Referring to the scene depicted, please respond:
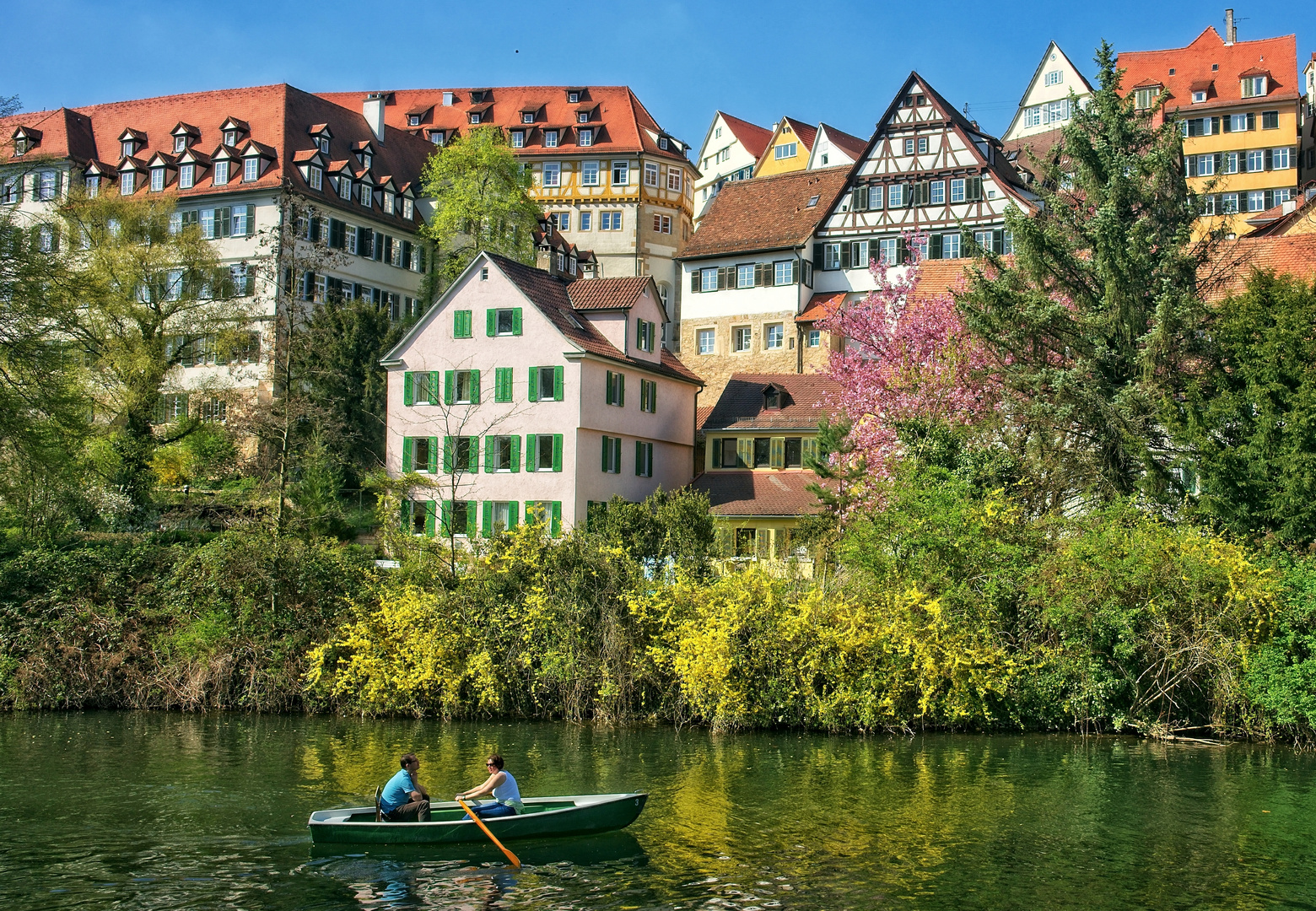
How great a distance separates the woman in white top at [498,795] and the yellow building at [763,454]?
2724cm

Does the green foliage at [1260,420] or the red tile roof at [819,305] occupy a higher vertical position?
the red tile roof at [819,305]

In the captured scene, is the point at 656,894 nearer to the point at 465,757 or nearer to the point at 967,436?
the point at 465,757

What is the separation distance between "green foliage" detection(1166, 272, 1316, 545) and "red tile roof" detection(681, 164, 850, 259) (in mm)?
32469

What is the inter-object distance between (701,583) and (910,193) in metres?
34.6

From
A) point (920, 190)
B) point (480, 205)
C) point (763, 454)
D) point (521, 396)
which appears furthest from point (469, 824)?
point (480, 205)

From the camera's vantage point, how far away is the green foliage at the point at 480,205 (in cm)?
6438

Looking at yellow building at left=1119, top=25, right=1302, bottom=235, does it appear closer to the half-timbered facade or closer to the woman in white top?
the half-timbered facade

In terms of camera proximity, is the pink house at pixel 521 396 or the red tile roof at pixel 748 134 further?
the red tile roof at pixel 748 134

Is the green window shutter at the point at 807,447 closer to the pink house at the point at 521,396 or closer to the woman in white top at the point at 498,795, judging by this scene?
the pink house at the point at 521,396

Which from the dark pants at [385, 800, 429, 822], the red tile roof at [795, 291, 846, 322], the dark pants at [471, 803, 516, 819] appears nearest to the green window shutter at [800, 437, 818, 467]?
the red tile roof at [795, 291, 846, 322]

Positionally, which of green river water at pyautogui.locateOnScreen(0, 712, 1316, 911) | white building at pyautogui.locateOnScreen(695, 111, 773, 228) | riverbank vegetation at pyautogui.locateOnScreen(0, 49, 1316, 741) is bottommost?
green river water at pyautogui.locateOnScreen(0, 712, 1316, 911)

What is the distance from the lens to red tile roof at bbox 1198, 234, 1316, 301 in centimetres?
3547

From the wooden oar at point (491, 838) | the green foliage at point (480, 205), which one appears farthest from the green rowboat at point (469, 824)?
the green foliage at point (480, 205)

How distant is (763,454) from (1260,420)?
2357cm
